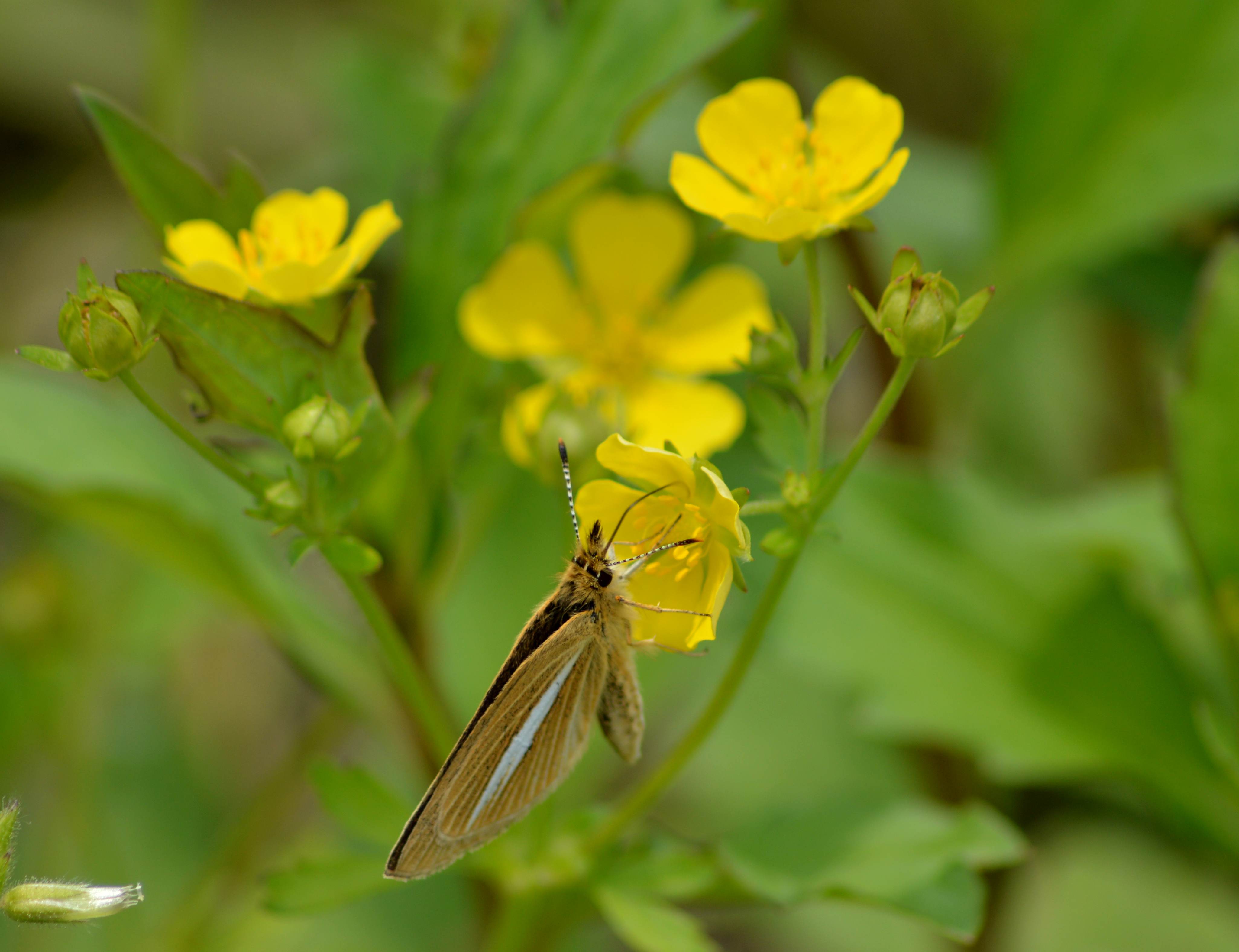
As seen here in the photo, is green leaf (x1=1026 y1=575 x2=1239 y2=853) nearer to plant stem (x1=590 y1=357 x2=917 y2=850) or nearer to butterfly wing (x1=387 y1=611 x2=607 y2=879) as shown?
plant stem (x1=590 y1=357 x2=917 y2=850)

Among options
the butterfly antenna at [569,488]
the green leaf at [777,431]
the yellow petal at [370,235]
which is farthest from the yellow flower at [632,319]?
the green leaf at [777,431]

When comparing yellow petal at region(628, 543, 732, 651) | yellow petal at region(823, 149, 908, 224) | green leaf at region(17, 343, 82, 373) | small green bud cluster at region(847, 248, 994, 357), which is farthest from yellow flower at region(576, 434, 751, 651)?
green leaf at region(17, 343, 82, 373)

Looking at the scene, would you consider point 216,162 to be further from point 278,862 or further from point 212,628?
point 278,862

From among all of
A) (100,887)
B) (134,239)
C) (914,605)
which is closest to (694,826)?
(914,605)

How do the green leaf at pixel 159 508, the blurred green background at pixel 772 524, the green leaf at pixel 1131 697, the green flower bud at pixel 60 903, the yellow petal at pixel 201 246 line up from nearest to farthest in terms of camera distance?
the green flower bud at pixel 60 903
the yellow petal at pixel 201 246
the green leaf at pixel 159 508
the blurred green background at pixel 772 524
the green leaf at pixel 1131 697

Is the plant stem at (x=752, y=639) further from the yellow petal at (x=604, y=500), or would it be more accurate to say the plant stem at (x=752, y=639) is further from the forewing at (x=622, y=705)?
the yellow petal at (x=604, y=500)

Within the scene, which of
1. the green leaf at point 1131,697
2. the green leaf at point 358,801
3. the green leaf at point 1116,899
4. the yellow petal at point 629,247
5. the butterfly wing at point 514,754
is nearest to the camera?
the butterfly wing at point 514,754
